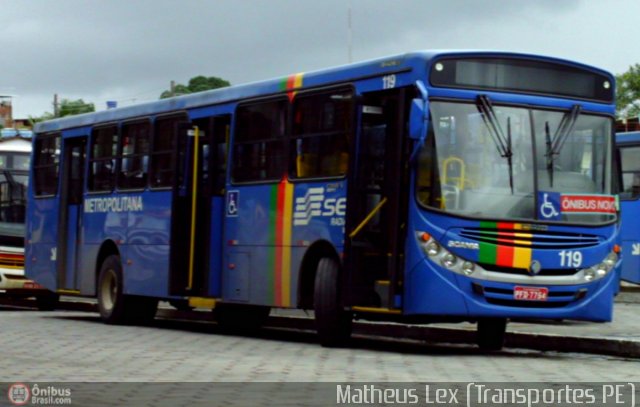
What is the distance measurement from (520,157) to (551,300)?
155 cm

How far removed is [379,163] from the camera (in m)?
17.0

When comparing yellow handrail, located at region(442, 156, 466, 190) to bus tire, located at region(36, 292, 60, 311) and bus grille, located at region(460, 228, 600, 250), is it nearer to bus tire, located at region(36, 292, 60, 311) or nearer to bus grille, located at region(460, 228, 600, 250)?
bus grille, located at region(460, 228, 600, 250)

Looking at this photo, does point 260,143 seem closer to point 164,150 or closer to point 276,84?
point 276,84

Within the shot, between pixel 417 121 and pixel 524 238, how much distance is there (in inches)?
68.8

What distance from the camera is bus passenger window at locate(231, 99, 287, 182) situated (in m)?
19.0

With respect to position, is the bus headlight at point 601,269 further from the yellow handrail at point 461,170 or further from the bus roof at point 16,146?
the bus roof at point 16,146

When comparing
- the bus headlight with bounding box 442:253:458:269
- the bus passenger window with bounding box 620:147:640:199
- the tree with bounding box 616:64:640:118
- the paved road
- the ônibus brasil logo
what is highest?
the tree with bounding box 616:64:640:118

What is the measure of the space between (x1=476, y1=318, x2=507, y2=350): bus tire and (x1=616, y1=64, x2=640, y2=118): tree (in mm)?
72214

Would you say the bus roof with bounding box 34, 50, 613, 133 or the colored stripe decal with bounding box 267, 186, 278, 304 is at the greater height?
the bus roof with bounding box 34, 50, 613, 133

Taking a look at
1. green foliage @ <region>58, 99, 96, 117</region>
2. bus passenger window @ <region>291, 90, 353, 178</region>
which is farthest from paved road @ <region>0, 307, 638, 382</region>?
green foliage @ <region>58, 99, 96, 117</region>

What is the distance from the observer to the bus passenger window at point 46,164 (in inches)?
1030

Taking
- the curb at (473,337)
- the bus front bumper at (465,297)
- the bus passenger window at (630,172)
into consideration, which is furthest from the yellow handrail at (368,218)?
the bus passenger window at (630,172)

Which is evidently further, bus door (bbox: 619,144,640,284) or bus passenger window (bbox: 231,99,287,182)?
bus door (bbox: 619,144,640,284)

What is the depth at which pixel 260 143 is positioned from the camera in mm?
19562
